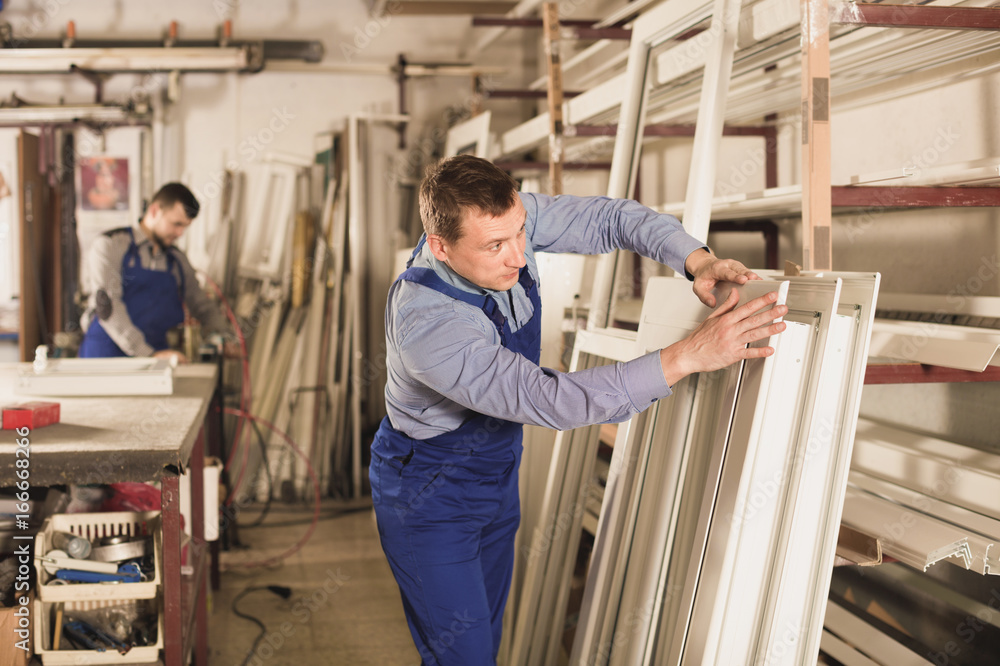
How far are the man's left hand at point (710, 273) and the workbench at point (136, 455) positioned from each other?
129 cm

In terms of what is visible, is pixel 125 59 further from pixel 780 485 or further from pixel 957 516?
pixel 957 516

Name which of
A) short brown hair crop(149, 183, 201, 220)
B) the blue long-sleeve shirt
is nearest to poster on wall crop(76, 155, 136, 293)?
short brown hair crop(149, 183, 201, 220)

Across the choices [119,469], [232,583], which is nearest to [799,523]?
[119,469]

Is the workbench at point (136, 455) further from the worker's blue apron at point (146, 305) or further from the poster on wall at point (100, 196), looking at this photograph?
the poster on wall at point (100, 196)

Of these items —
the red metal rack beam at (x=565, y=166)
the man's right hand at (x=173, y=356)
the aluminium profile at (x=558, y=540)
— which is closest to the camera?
the aluminium profile at (x=558, y=540)

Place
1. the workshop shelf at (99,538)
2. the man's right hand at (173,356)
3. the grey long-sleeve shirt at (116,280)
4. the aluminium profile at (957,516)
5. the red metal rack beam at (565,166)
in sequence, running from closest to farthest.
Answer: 1. the aluminium profile at (957,516)
2. the workshop shelf at (99,538)
3. the man's right hand at (173,356)
4. the grey long-sleeve shirt at (116,280)
5. the red metal rack beam at (565,166)

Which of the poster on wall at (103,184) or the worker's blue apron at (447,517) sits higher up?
the poster on wall at (103,184)

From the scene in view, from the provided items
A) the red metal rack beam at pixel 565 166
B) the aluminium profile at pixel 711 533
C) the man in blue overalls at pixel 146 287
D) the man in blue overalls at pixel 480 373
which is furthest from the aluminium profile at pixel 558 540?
the man in blue overalls at pixel 146 287

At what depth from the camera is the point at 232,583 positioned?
3684mm

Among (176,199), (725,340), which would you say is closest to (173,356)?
(176,199)

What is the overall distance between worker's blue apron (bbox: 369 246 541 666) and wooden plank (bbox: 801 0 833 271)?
2.12 feet

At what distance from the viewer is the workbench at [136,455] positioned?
186 cm

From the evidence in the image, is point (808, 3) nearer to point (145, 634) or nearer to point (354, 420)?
point (145, 634)

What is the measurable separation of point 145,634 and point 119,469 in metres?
0.59
